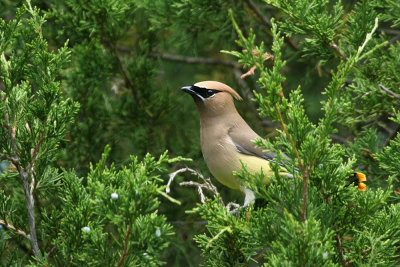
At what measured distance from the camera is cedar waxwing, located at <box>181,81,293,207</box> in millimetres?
3693

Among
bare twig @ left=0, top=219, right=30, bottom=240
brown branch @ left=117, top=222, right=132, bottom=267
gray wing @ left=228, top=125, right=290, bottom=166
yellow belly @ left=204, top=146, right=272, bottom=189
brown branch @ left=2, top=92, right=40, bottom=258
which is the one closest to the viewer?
brown branch @ left=117, top=222, right=132, bottom=267

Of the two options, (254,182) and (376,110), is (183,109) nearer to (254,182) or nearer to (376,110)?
(376,110)

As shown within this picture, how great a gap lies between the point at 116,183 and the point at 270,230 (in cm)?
68

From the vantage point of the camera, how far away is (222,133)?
3824 millimetres

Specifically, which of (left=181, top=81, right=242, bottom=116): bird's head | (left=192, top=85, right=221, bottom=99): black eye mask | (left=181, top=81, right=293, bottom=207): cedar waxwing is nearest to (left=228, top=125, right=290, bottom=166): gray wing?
(left=181, top=81, right=293, bottom=207): cedar waxwing

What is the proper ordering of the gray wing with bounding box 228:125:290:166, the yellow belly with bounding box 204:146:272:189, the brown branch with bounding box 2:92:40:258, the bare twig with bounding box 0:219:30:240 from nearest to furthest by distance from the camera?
the brown branch with bounding box 2:92:40:258 < the bare twig with bounding box 0:219:30:240 < the yellow belly with bounding box 204:146:272:189 < the gray wing with bounding box 228:125:290:166

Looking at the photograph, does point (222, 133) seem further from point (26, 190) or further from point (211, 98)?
point (26, 190)

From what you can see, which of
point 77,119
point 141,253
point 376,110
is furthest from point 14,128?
point 376,110

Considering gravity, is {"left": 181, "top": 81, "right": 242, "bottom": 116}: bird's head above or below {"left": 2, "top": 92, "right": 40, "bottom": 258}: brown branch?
below

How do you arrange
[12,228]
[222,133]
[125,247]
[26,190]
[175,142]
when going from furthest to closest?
[175,142], [222,133], [12,228], [26,190], [125,247]

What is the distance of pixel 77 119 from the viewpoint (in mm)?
3967

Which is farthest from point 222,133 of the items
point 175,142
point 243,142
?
point 175,142

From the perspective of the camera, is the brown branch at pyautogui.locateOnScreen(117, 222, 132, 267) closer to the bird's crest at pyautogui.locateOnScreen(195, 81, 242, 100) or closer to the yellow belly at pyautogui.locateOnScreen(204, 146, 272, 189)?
→ the yellow belly at pyautogui.locateOnScreen(204, 146, 272, 189)

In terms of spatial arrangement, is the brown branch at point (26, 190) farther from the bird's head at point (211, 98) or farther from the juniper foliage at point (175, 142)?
the bird's head at point (211, 98)
